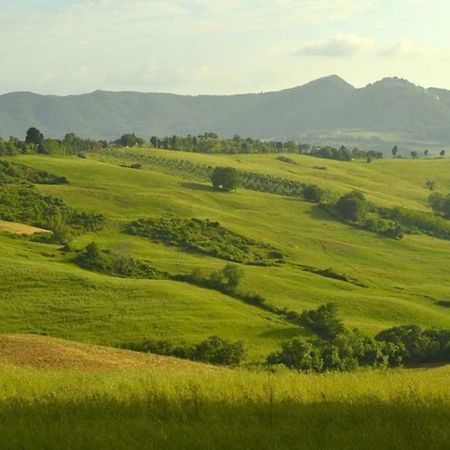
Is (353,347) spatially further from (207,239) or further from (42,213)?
(42,213)

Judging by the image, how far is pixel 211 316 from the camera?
7938cm

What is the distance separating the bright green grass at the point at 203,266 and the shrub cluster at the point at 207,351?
18.7ft

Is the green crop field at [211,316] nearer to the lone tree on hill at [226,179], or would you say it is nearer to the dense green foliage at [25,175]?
the lone tree on hill at [226,179]

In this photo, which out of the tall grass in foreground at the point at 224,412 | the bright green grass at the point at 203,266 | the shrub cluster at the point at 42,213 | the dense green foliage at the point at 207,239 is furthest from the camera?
the shrub cluster at the point at 42,213

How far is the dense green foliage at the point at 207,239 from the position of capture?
4941 inches

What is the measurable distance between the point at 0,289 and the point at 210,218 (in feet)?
261

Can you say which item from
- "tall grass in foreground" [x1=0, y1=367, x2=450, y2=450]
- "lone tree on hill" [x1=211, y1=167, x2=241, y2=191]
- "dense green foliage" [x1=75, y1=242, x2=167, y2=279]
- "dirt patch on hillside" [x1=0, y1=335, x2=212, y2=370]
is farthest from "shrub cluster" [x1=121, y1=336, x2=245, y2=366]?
"lone tree on hill" [x1=211, y1=167, x2=241, y2=191]

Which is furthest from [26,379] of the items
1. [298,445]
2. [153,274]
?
[153,274]

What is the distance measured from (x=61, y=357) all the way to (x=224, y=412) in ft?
74.5

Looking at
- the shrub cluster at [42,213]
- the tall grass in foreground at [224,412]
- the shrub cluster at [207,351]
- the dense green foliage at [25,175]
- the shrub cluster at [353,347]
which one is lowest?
the shrub cluster at [353,347]

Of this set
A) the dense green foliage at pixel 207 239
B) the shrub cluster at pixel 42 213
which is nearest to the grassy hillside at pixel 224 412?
the dense green foliage at pixel 207 239

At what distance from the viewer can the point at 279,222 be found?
545 ft

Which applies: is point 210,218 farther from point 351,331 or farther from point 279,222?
point 351,331

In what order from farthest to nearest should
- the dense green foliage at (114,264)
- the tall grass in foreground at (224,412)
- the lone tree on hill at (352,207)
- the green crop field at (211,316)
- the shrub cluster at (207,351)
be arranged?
the lone tree on hill at (352,207)
the dense green foliage at (114,264)
the shrub cluster at (207,351)
the green crop field at (211,316)
the tall grass in foreground at (224,412)
